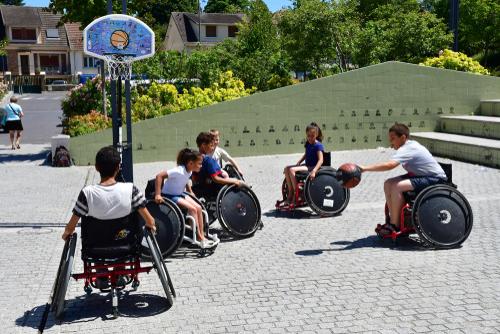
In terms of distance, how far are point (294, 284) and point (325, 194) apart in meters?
3.42

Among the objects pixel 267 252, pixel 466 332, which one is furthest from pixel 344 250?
pixel 466 332

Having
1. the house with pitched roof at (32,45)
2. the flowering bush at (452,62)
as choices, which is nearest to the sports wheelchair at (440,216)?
the flowering bush at (452,62)

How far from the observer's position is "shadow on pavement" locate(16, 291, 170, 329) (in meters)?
6.05

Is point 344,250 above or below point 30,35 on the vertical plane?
below

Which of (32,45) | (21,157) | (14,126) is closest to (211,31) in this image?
(32,45)

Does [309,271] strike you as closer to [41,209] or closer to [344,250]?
[344,250]

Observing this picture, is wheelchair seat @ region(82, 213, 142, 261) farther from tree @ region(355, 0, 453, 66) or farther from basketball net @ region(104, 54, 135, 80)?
tree @ region(355, 0, 453, 66)

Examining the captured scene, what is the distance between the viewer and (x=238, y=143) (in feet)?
→ 57.3

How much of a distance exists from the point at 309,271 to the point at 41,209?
551 cm

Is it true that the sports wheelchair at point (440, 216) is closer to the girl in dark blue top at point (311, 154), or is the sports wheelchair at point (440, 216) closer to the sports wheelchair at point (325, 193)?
the sports wheelchair at point (325, 193)

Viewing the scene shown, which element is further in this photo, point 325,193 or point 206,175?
point 325,193

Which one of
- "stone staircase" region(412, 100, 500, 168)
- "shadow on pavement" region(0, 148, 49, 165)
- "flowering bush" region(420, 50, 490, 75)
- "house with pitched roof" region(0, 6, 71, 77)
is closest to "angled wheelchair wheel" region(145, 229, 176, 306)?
"stone staircase" region(412, 100, 500, 168)

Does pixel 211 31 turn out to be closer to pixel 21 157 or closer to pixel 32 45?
pixel 32 45

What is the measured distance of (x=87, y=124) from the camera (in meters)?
17.5
